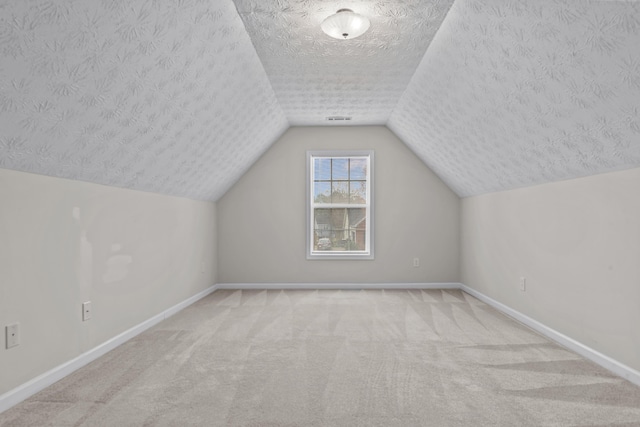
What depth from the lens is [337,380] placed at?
7.20 feet

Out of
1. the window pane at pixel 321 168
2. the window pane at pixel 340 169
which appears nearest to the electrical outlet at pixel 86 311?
the window pane at pixel 321 168

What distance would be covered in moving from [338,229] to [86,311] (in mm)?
3352

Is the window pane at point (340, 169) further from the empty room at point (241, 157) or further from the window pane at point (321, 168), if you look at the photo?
the empty room at point (241, 157)

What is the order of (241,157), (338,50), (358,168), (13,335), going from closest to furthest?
(13,335) → (338,50) → (241,157) → (358,168)

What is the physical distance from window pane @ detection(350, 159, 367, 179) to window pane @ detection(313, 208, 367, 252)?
1.54ft

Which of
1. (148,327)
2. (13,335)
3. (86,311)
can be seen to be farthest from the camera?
(148,327)

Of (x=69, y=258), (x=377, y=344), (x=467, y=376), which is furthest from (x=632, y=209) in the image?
(x=69, y=258)

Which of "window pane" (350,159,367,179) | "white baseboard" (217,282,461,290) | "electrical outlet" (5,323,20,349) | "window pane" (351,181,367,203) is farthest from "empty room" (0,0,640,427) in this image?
"window pane" (351,181,367,203)

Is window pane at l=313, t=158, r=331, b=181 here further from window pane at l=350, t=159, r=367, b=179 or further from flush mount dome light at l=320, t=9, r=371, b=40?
flush mount dome light at l=320, t=9, r=371, b=40

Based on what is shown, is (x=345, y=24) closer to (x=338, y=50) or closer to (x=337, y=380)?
(x=338, y=50)

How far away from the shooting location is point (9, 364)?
187 cm

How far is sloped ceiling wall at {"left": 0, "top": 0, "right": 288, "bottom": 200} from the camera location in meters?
1.48

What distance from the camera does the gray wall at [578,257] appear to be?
219 cm

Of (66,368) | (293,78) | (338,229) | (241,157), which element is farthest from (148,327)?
(338,229)
